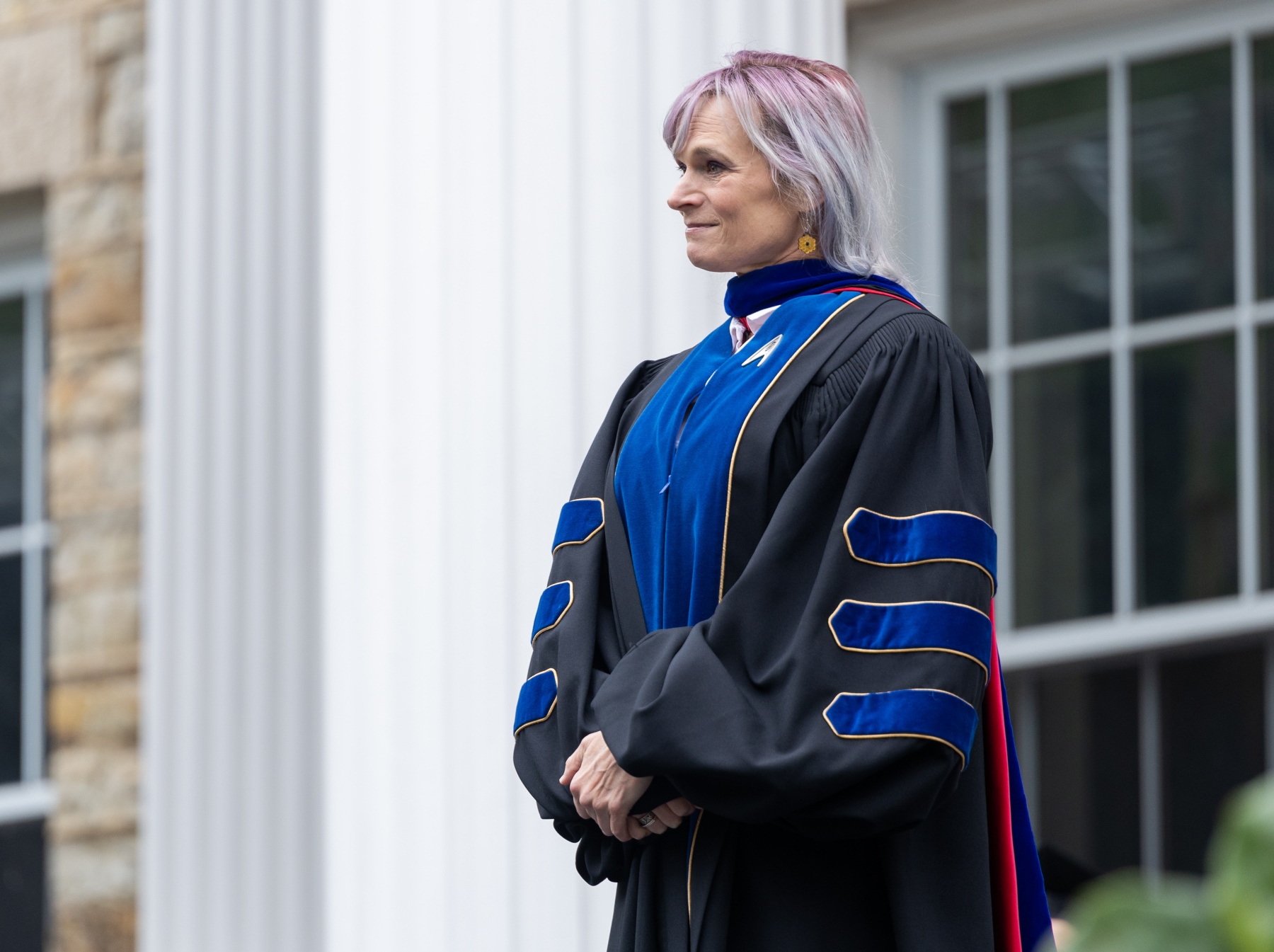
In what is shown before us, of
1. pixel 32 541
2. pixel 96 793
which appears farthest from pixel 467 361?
pixel 32 541

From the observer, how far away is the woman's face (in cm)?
196

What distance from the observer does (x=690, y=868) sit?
1777 mm

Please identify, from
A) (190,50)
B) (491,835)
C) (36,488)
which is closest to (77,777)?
(36,488)

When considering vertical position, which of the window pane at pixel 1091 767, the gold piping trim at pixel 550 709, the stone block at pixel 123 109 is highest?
the stone block at pixel 123 109

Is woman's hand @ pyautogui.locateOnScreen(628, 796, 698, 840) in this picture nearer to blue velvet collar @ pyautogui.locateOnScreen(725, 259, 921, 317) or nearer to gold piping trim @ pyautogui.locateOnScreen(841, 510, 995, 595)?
gold piping trim @ pyautogui.locateOnScreen(841, 510, 995, 595)

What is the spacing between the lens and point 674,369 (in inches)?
83.8

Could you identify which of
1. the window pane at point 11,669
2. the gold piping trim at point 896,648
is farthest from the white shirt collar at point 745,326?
the window pane at point 11,669

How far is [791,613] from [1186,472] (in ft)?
7.17

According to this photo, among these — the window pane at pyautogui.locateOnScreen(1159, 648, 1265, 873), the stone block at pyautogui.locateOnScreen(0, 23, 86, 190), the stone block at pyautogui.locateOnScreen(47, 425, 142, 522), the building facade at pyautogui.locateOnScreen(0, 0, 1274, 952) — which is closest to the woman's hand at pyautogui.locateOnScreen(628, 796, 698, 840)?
the building facade at pyautogui.locateOnScreen(0, 0, 1274, 952)

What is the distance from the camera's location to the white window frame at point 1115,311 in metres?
3.66

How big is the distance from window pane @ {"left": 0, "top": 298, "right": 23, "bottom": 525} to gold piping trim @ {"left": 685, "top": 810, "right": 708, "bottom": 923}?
3.87 meters

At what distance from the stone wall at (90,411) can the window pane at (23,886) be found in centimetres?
22

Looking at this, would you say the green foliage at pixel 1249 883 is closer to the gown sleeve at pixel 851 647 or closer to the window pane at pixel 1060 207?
the gown sleeve at pixel 851 647

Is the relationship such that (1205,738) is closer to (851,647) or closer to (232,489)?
(232,489)
